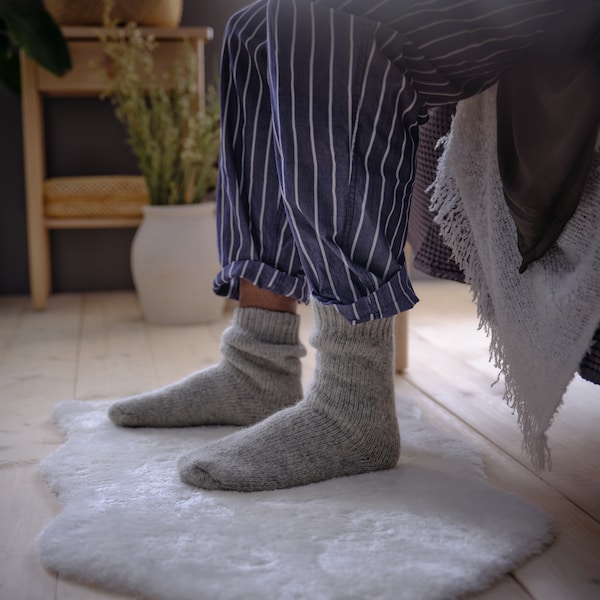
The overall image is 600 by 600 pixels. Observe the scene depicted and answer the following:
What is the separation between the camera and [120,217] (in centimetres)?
219

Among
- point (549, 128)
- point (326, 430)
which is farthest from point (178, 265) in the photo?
point (549, 128)

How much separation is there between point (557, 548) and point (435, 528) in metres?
0.11

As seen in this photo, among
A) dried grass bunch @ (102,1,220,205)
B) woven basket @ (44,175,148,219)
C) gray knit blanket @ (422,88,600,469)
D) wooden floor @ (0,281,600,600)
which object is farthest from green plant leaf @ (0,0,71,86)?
gray knit blanket @ (422,88,600,469)

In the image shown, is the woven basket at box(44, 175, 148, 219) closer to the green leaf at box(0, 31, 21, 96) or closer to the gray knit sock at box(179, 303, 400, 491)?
the green leaf at box(0, 31, 21, 96)

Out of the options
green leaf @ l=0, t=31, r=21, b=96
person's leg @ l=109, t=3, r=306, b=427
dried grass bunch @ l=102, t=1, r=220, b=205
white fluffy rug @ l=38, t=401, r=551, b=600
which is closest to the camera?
white fluffy rug @ l=38, t=401, r=551, b=600

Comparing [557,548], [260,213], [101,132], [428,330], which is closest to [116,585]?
[557,548]

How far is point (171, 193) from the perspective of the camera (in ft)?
6.66

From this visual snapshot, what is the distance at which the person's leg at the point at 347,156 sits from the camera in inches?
34.7

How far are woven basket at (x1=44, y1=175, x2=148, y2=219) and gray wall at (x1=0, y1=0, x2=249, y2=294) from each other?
30cm

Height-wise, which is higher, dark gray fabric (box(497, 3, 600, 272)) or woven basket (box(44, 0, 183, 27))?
woven basket (box(44, 0, 183, 27))

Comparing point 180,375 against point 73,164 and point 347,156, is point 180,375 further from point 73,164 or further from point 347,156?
point 73,164

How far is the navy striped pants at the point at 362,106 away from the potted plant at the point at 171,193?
109cm

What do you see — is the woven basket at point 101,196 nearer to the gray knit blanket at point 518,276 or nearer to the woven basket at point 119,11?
the woven basket at point 119,11

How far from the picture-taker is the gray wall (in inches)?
96.0
